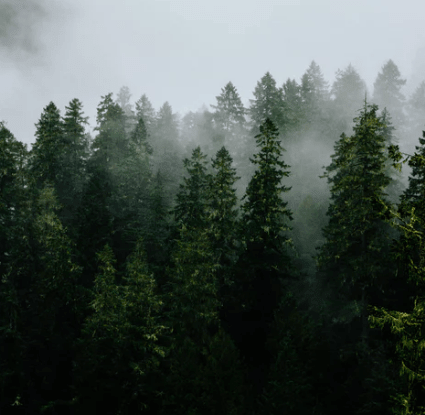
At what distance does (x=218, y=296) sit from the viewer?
25.5m

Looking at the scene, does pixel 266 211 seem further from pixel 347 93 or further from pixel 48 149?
pixel 347 93

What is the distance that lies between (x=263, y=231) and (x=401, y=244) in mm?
13958

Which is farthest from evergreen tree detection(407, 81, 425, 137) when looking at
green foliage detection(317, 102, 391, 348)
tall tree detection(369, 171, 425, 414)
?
tall tree detection(369, 171, 425, 414)

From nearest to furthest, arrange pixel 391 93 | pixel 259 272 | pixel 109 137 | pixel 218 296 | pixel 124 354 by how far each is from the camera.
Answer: pixel 124 354 → pixel 259 272 → pixel 218 296 → pixel 109 137 → pixel 391 93

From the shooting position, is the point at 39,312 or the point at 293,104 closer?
the point at 39,312

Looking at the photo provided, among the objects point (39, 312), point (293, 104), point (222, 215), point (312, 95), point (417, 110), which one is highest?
point (417, 110)

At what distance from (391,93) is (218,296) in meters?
68.4

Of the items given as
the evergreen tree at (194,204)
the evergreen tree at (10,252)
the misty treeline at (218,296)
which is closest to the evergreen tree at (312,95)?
the misty treeline at (218,296)

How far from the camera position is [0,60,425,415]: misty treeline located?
1648 centimetres

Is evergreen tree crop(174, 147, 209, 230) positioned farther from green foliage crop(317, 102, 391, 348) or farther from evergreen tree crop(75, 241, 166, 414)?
green foliage crop(317, 102, 391, 348)

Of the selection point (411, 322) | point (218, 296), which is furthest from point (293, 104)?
point (411, 322)

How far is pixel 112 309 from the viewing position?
24172 millimetres

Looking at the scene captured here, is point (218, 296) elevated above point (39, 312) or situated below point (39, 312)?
above

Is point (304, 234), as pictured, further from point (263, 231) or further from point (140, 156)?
point (140, 156)
